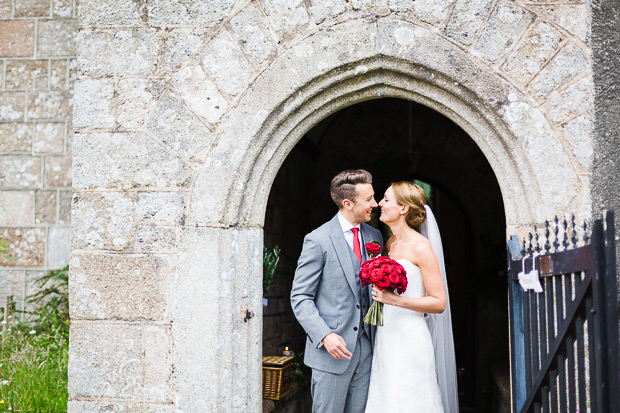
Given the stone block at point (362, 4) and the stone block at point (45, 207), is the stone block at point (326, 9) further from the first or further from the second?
the stone block at point (45, 207)

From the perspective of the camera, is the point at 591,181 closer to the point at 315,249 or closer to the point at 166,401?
the point at 315,249

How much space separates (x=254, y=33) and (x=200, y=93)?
44 cm

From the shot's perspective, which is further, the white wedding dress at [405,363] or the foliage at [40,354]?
the foliage at [40,354]

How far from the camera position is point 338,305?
3127 millimetres

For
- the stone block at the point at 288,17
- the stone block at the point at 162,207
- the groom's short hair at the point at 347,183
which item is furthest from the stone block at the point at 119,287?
the stone block at the point at 288,17

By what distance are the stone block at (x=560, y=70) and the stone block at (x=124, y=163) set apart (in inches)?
73.9

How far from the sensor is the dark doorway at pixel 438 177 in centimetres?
639

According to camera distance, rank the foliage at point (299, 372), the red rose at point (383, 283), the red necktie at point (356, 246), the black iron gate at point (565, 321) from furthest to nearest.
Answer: the foliage at point (299, 372) < the red necktie at point (356, 246) < the red rose at point (383, 283) < the black iron gate at point (565, 321)

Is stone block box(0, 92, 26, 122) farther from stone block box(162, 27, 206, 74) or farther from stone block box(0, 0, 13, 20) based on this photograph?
stone block box(162, 27, 206, 74)

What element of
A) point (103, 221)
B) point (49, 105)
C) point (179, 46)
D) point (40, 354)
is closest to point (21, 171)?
point (49, 105)

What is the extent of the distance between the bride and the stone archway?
48 centimetres

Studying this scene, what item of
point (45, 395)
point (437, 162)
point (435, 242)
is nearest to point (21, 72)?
point (45, 395)

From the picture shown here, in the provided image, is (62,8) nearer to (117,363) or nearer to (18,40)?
(18,40)

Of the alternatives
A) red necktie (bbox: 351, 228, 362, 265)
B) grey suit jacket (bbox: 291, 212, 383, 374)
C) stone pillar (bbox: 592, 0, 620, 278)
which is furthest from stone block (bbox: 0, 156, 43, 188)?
stone pillar (bbox: 592, 0, 620, 278)
